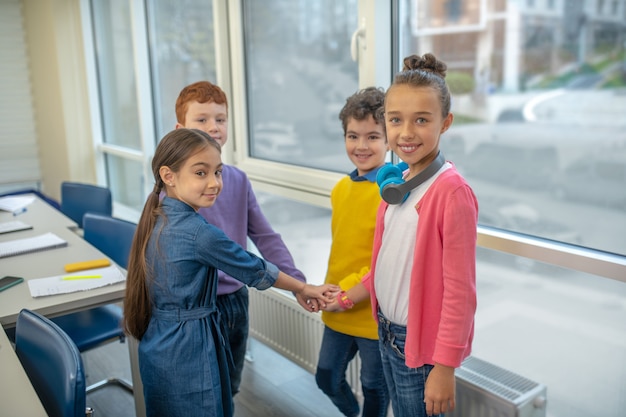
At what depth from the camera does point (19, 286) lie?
2.03 metres

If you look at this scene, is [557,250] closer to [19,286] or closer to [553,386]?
[553,386]

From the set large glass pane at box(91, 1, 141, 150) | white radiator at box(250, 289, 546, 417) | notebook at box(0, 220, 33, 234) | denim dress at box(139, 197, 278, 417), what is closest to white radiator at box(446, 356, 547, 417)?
white radiator at box(250, 289, 546, 417)

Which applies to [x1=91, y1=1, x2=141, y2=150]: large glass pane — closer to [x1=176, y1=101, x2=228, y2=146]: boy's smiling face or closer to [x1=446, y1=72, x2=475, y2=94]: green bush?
[x1=176, y1=101, x2=228, y2=146]: boy's smiling face

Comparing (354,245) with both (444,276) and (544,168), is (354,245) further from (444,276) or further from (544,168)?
(544,168)

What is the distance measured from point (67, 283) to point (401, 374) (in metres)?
1.20

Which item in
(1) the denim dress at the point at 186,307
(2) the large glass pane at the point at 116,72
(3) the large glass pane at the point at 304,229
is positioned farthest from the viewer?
(2) the large glass pane at the point at 116,72

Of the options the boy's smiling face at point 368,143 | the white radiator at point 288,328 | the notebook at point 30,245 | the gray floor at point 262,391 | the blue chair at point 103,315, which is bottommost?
the gray floor at point 262,391

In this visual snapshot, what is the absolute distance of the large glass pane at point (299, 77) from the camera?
251cm

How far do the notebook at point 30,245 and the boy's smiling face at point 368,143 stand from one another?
4.77 ft

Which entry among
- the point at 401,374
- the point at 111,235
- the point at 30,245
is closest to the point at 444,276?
the point at 401,374

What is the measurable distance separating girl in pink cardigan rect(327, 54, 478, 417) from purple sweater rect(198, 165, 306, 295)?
2.13 ft

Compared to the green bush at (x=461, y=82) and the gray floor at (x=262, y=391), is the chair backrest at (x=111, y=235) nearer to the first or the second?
the gray floor at (x=262, y=391)

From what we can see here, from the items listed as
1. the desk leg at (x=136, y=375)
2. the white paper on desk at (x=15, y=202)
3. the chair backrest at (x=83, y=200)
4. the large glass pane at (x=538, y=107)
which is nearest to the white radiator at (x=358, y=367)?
the large glass pane at (x=538, y=107)

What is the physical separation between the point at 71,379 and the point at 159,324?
437 mm
